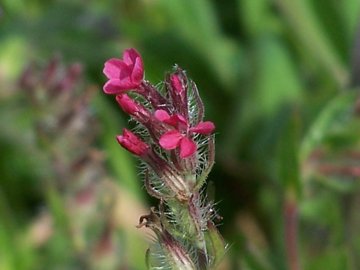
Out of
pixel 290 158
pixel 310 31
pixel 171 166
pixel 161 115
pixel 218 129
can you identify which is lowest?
pixel 218 129

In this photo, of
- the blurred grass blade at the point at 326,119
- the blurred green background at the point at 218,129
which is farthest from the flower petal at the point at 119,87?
the blurred grass blade at the point at 326,119

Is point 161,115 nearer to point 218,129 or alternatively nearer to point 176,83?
point 176,83

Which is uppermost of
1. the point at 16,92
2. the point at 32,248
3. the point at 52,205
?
the point at 16,92

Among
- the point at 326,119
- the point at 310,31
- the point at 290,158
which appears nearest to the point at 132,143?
the point at 290,158

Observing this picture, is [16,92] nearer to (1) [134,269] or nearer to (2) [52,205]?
(2) [52,205]

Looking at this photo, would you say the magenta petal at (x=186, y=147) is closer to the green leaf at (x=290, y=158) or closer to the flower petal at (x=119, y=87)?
the flower petal at (x=119, y=87)

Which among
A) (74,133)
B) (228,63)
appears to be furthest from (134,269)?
(228,63)

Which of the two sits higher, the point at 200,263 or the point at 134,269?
the point at 200,263

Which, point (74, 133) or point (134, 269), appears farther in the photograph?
point (134, 269)
